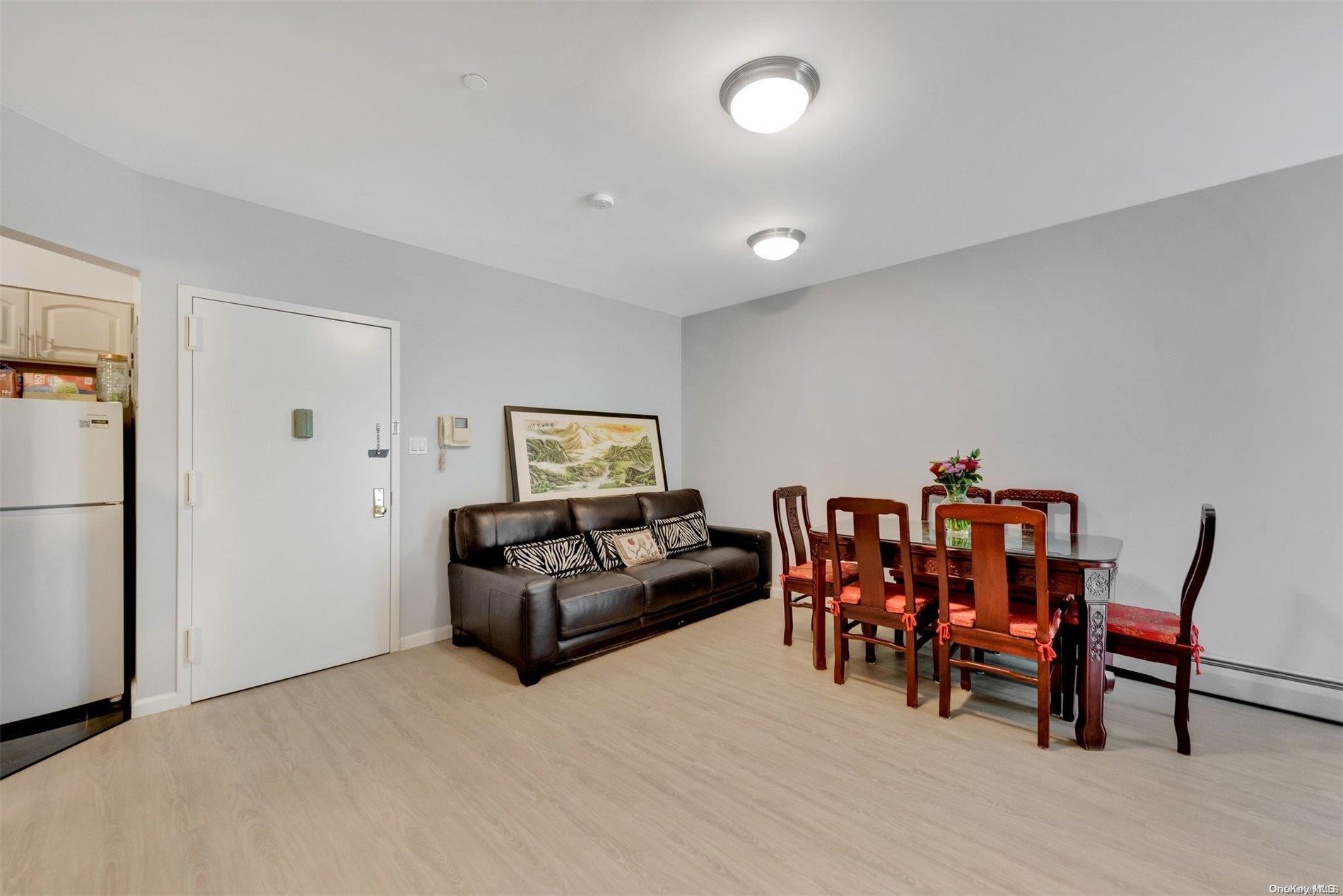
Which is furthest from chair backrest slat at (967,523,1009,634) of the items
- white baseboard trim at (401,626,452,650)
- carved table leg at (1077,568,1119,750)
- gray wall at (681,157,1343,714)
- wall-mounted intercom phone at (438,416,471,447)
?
white baseboard trim at (401,626,452,650)

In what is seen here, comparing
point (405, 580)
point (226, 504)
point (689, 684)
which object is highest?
point (226, 504)

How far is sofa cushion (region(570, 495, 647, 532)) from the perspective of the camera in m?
4.22

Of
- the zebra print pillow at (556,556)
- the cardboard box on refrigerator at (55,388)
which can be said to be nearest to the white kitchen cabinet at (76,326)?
the cardboard box on refrigerator at (55,388)

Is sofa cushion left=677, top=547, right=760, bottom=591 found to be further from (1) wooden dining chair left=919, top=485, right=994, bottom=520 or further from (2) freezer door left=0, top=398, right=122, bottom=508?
(2) freezer door left=0, top=398, right=122, bottom=508

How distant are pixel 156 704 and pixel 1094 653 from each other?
4.51 m

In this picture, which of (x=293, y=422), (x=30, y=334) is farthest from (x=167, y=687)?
(x=30, y=334)

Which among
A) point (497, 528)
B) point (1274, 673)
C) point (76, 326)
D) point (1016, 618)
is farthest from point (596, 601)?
point (1274, 673)

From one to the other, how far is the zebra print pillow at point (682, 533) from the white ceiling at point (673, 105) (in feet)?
7.93

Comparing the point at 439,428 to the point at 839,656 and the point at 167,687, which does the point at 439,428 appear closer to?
the point at 167,687

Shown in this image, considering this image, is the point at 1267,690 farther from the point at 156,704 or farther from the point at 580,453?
the point at 156,704

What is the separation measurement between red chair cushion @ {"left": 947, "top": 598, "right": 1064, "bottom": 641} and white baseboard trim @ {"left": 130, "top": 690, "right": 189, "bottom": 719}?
3.98 m

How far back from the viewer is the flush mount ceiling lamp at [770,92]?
1.95 m

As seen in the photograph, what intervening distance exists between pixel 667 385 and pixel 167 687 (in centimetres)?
430

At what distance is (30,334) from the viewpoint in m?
3.09
